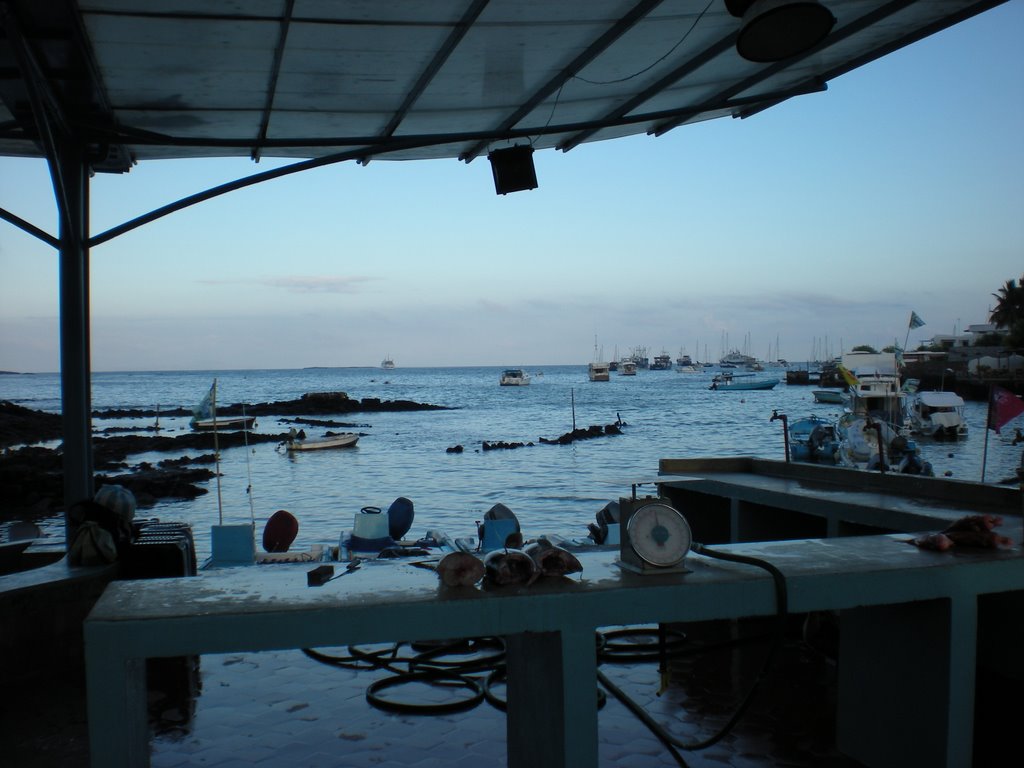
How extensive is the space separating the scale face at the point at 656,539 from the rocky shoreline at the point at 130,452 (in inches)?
556

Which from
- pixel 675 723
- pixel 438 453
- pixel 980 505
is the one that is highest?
pixel 980 505

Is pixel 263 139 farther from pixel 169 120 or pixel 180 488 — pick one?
pixel 180 488

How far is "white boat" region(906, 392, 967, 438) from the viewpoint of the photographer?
41.2 m

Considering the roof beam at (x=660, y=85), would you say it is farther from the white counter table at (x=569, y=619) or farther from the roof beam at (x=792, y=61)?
the white counter table at (x=569, y=619)

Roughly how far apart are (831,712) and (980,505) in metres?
1.80

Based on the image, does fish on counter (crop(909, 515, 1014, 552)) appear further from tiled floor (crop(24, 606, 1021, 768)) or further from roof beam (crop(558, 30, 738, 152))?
roof beam (crop(558, 30, 738, 152))

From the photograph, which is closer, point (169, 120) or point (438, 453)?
point (169, 120)

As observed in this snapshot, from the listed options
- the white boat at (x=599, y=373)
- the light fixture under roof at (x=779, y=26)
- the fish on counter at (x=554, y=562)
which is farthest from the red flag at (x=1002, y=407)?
the white boat at (x=599, y=373)

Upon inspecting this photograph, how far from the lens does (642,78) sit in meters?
5.44

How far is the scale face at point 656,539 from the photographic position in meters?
3.14

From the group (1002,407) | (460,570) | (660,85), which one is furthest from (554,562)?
(1002,407)

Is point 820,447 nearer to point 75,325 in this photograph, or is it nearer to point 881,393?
point 881,393

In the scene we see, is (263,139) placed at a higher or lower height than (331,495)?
higher

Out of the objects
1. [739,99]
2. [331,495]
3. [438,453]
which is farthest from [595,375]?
[739,99]
